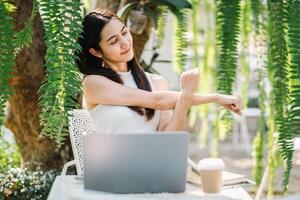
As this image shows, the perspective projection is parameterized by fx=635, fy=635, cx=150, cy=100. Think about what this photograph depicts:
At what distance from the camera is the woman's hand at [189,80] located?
163cm

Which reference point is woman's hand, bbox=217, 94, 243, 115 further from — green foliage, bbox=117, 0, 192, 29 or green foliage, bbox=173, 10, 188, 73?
green foliage, bbox=117, 0, 192, 29

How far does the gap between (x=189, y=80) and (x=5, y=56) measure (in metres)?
0.53

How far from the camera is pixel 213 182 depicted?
1.56 metres

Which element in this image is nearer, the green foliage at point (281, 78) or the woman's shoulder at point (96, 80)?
the green foliage at point (281, 78)

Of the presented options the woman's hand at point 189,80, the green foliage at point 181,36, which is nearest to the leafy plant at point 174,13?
the green foliage at point 181,36

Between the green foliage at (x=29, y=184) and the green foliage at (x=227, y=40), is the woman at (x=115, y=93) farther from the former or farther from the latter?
the green foliage at (x=29, y=184)

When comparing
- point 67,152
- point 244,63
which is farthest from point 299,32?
point 67,152

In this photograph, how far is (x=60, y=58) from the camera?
126cm

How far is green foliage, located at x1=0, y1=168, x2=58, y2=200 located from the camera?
268cm

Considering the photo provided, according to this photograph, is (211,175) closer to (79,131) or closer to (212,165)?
(212,165)

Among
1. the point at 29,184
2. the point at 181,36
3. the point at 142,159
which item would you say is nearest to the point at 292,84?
the point at 142,159

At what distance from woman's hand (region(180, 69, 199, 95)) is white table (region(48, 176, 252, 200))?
26 centimetres

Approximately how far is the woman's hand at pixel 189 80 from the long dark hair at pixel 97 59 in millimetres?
212

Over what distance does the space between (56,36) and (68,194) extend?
0.52 m
